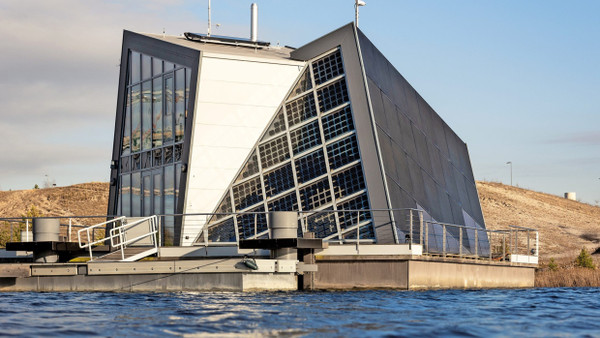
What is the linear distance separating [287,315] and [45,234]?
11661 mm

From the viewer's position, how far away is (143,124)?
113 feet

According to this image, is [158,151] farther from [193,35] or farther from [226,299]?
[226,299]

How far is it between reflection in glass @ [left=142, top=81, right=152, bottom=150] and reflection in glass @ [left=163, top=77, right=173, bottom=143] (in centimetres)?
150

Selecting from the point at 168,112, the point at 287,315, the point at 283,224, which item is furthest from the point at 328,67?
the point at 287,315

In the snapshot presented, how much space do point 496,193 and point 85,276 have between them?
266ft

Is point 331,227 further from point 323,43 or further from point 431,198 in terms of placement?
point 323,43

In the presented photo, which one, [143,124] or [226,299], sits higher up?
[143,124]

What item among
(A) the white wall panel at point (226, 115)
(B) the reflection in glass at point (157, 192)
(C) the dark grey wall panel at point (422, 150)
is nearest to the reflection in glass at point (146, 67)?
(B) the reflection in glass at point (157, 192)

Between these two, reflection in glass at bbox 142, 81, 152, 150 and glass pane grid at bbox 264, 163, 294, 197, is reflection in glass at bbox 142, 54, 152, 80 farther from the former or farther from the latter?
glass pane grid at bbox 264, 163, 294, 197

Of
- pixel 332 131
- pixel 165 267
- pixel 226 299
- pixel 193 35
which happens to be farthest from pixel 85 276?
pixel 193 35

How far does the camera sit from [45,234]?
2480 centimetres

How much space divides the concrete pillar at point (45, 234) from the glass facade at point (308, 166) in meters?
4.93

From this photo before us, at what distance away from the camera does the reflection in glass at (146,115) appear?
1332 inches

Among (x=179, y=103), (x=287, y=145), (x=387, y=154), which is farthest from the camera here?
(x=179, y=103)
